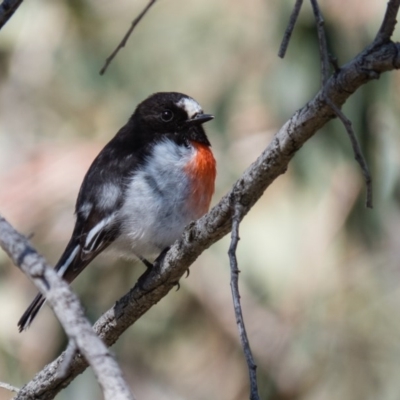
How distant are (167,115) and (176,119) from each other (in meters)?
0.05

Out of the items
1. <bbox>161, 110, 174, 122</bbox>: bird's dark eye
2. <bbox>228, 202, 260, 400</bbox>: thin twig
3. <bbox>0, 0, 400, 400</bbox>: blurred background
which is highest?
<bbox>228, 202, 260, 400</bbox>: thin twig

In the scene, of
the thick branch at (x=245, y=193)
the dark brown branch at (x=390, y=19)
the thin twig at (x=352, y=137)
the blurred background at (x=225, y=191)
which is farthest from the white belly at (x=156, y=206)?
the dark brown branch at (x=390, y=19)

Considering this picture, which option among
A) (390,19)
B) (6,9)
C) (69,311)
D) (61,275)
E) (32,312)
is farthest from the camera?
(61,275)

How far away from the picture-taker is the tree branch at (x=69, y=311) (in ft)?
4.50

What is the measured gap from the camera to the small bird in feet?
11.8

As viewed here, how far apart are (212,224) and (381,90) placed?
2.62 meters

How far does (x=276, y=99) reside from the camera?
4988mm

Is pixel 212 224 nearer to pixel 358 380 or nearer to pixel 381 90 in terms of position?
pixel 381 90

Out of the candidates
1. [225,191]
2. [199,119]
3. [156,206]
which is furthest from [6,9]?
[225,191]

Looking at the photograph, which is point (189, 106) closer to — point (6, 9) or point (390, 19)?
point (6, 9)

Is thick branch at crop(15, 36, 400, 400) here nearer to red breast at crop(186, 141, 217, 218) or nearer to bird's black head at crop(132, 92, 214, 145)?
red breast at crop(186, 141, 217, 218)

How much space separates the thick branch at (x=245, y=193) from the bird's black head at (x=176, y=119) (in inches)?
50.7

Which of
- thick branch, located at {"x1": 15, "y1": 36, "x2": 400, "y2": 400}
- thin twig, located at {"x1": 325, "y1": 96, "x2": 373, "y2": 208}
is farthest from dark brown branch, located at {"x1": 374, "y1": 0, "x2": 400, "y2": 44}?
thin twig, located at {"x1": 325, "y1": 96, "x2": 373, "y2": 208}

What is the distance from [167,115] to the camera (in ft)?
13.3
